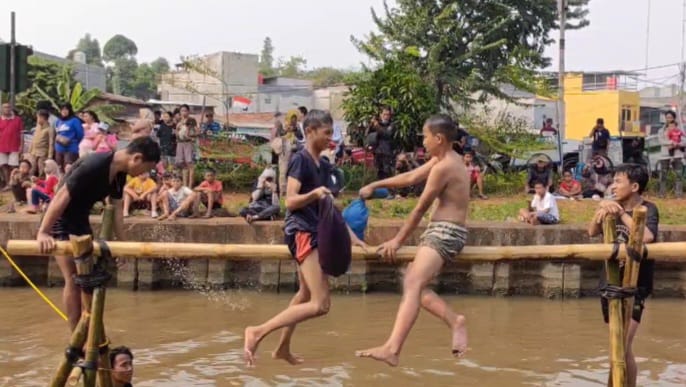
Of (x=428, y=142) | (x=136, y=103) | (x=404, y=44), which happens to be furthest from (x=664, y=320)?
(x=136, y=103)

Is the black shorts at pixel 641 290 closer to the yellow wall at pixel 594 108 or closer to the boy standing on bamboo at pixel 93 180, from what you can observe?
the boy standing on bamboo at pixel 93 180

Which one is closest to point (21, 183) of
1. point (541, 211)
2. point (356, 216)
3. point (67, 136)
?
point (67, 136)

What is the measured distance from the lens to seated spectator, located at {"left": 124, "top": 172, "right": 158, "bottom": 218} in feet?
47.7

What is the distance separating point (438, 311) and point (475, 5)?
21730mm

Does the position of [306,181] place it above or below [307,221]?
above

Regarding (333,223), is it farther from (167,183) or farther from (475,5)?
(475,5)

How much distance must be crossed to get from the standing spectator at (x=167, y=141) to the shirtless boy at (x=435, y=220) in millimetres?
11333

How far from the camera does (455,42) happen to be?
26.1 meters

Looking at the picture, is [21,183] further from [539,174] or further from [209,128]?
[539,174]

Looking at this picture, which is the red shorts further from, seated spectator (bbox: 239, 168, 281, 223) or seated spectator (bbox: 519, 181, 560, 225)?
seated spectator (bbox: 519, 181, 560, 225)

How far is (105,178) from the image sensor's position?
667 cm

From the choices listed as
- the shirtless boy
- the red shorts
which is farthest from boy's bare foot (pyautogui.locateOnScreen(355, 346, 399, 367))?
the red shorts

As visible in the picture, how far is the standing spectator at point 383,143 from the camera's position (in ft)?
55.9

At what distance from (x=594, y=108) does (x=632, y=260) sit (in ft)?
133
